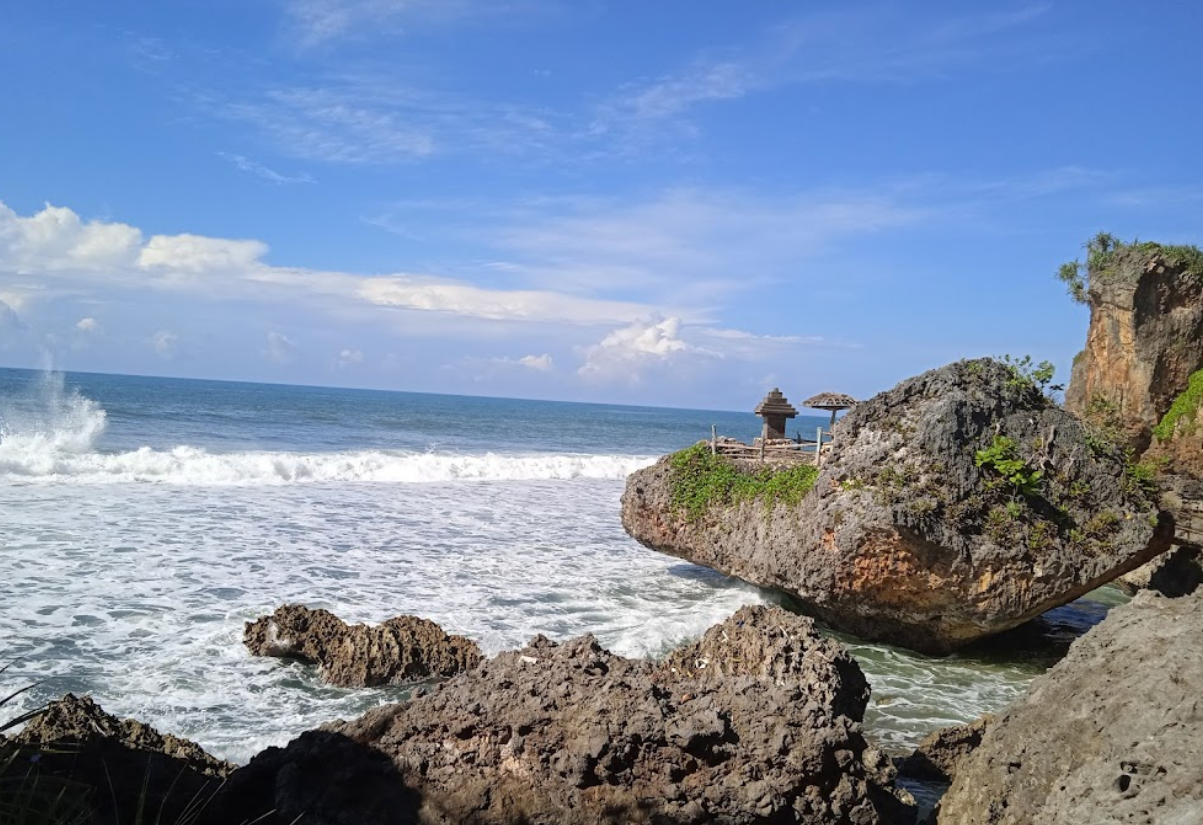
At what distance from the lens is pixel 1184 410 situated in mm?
18969

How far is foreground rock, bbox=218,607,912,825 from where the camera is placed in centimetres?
444

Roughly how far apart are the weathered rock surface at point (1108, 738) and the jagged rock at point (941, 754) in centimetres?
193

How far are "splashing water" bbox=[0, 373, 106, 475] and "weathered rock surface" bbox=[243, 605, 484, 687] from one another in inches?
632

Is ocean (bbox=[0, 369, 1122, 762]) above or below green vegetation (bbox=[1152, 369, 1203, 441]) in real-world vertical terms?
below

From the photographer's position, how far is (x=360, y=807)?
4.46 meters

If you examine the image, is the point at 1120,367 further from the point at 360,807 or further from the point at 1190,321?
the point at 360,807

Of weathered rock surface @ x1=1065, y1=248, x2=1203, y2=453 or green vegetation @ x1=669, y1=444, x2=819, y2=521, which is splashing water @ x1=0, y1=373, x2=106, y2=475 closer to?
green vegetation @ x1=669, y1=444, x2=819, y2=521

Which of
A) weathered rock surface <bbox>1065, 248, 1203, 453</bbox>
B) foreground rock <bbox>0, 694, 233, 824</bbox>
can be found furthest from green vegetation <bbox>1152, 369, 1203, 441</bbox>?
foreground rock <bbox>0, 694, 233, 824</bbox>

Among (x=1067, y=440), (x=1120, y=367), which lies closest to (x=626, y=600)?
(x=1067, y=440)

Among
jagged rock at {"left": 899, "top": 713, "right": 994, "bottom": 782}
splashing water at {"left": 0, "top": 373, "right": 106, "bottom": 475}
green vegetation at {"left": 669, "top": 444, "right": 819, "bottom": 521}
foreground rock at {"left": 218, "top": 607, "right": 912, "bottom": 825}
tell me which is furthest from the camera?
splashing water at {"left": 0, "top": 373, "right": 106, "bottom": 475}

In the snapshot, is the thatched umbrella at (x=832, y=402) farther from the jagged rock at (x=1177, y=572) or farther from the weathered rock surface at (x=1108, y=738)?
the weathered rock surface at (x=1108, y=738)

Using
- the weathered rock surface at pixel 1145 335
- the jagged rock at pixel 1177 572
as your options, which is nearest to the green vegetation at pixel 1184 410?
the weathered rock surface at pixel 1145 335

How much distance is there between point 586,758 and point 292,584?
9495 mm

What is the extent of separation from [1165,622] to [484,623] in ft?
27.8
